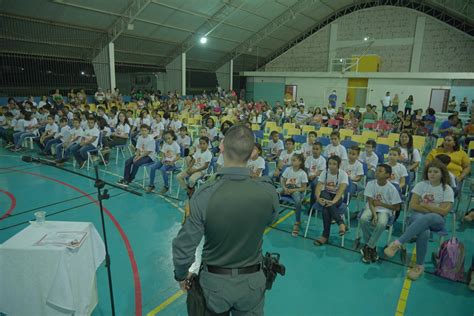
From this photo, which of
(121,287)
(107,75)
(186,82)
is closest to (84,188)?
(121,287)

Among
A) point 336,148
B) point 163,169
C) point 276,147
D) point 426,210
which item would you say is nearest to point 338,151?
point 336,148

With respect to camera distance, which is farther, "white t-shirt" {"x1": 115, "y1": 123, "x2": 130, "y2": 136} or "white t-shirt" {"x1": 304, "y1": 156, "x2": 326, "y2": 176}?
"white t-shirt" {"x1": 115, "y1": 123, "x2": 130, "y2": 136}

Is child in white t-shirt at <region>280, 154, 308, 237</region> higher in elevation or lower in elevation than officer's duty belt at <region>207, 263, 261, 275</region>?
lower

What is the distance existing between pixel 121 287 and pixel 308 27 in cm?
2440

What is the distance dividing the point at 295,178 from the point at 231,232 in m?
3.48

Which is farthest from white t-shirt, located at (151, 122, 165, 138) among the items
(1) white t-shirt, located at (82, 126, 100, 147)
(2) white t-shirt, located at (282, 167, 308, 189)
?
(2) white t-shirt, located at (282, 167, 308, 189)

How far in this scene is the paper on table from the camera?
97.2 inches

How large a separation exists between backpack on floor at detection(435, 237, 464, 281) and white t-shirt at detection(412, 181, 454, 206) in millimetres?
476

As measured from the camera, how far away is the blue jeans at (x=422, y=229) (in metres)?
3.66

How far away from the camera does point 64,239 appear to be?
100.0 inches

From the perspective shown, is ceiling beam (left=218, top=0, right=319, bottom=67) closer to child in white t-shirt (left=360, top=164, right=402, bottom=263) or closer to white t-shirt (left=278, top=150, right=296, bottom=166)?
white t-shirt (left=278, top=150, right=296, bottom=166)

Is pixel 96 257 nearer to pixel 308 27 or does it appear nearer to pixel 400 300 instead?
pixel 400 300

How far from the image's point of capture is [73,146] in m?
7.88

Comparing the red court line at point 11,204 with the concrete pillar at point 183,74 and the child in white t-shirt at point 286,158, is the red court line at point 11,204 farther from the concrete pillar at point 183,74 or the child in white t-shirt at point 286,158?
the concrete pillar at point 183,74
